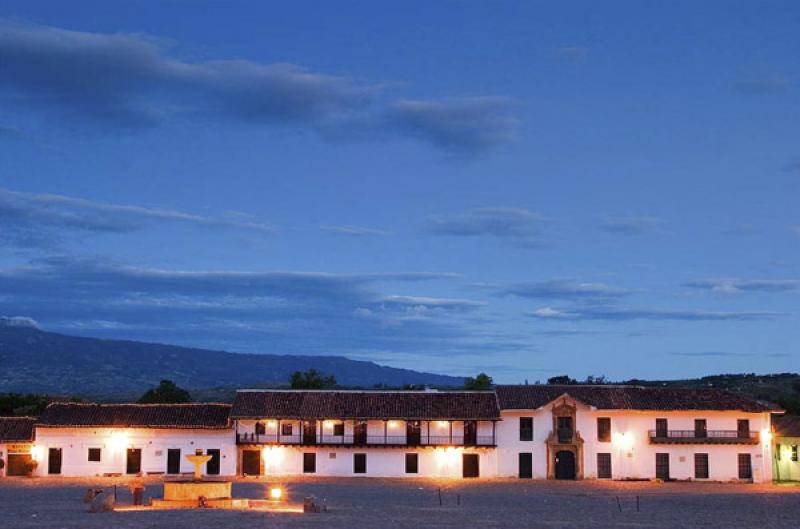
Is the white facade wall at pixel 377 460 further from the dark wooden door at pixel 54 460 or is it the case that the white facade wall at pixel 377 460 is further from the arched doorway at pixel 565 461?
the dark wooden door at pixel 54 460

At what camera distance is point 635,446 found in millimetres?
60969

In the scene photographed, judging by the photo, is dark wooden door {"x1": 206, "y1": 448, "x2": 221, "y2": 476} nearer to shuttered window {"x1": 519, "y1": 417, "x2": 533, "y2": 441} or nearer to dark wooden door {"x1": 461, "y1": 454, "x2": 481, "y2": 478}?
dark wooden door {"x1": 461, "y1": 454, "x2": 481, "y2": 478}

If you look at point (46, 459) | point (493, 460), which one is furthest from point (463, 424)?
point (46, 459)

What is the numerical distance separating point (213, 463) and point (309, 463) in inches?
198

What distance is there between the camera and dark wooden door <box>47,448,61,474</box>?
2392 inches

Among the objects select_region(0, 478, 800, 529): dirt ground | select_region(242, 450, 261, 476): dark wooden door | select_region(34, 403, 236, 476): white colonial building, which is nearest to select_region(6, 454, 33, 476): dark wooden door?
select_region(34, 403, 236, 476): white colonial building

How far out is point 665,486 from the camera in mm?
55156

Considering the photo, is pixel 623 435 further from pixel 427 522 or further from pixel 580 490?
pixel 427 522

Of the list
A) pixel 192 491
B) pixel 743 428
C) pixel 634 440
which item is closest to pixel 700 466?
pixel 743 428

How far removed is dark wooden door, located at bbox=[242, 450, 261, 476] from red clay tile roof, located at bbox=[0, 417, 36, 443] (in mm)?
11177

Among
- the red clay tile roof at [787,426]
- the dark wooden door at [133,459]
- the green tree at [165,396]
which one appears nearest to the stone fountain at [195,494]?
the dark wooden door at [133,459]

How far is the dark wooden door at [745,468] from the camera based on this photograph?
2387 inches

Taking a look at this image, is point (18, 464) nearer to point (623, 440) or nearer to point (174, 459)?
point (174, 459)

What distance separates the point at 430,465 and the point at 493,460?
11.0 ft
